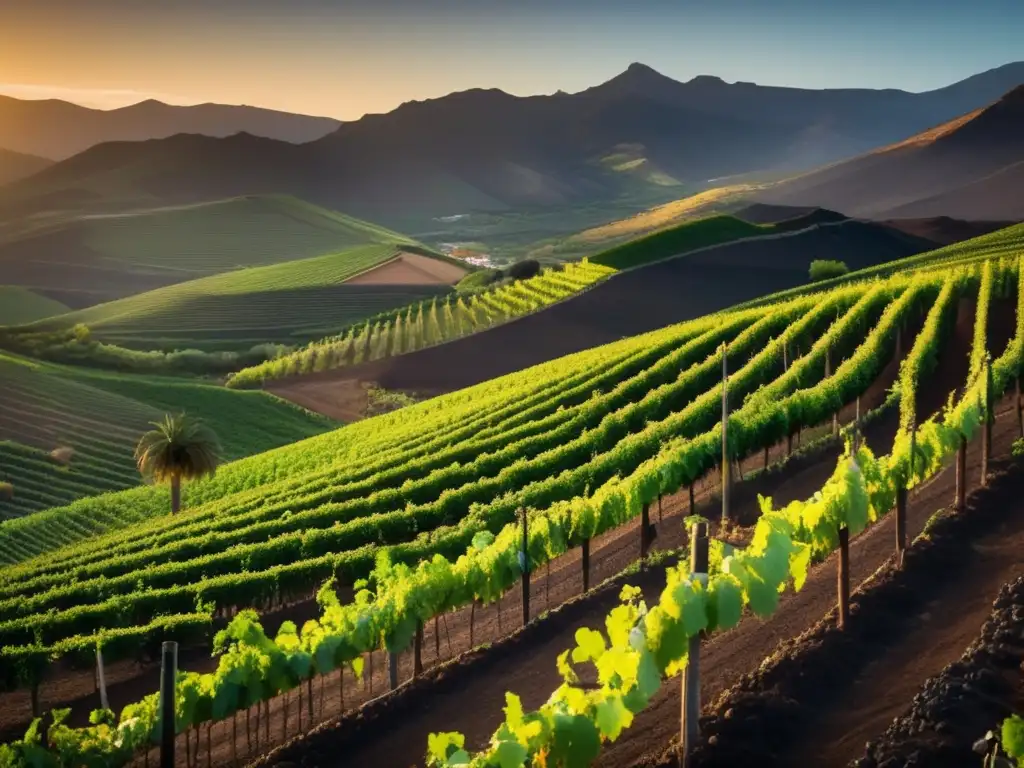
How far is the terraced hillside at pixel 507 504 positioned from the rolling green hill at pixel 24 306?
11344 cm

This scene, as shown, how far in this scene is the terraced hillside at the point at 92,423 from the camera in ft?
167

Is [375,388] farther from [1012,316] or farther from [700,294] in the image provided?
[1012,316]

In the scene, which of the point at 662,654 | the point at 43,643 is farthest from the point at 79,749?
the point at 43,643

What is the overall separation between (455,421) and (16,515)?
19904mm

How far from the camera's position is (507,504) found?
2691cm

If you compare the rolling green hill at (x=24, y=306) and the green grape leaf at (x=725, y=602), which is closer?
the green grape leaf at (x=725, y=602)

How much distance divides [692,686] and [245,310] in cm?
10408

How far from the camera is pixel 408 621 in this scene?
17188mm

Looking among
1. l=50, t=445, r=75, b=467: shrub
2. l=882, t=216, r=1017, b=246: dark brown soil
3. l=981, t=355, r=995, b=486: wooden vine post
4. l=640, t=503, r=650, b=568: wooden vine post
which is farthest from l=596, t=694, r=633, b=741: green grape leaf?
l=882, t=216, r=1017, b=246: dark brown soil

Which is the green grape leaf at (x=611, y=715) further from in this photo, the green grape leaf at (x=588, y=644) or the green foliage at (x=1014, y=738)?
the green foliage at (x=1014, y=738)

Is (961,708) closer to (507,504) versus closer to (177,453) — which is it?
(507,504)

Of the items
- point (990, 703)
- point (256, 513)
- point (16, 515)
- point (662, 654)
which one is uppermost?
point (662, 654)

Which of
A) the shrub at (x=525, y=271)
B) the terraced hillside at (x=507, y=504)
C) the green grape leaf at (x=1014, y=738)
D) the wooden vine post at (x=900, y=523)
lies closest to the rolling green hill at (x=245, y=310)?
the shrub at (x=525, y=271)

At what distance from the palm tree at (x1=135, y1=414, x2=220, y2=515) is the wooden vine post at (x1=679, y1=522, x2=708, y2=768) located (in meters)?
29.7
